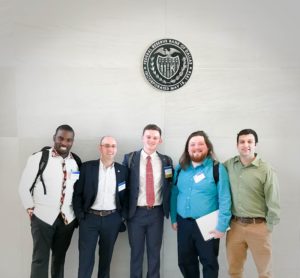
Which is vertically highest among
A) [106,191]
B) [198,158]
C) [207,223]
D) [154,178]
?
[198,158]

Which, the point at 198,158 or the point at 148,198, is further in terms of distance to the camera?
the point at 148,198

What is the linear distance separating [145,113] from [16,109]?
136 cm

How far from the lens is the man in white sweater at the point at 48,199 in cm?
246

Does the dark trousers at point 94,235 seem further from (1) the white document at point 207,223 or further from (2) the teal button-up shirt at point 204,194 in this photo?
(1) the white document at point 207,223

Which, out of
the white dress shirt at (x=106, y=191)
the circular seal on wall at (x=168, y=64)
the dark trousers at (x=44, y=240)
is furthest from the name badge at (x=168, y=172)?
the dark trousers at (x=44, y=240)

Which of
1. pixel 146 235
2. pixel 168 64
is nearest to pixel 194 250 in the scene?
pixel 146 235

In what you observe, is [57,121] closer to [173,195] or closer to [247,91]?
[173,195]

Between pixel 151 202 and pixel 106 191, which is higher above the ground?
pixel 106 191

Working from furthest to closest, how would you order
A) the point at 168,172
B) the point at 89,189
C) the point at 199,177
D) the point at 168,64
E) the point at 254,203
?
the point at 168,64 → the point at 168,172 → the point at 89,189 → the point at 199,177 → the point at 254,203

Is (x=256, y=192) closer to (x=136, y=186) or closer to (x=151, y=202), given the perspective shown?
(x=151, y=202)

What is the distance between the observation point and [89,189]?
2.52 metres

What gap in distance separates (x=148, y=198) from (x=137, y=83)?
121 centimetres

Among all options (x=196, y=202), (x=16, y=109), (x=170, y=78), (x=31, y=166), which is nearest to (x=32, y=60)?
(x=16, y=109)

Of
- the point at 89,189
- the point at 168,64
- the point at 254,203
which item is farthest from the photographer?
the point at 168,64
